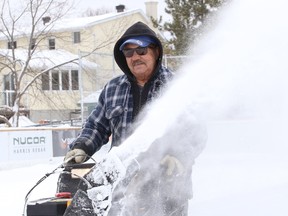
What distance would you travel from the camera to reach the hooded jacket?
11.3 feet

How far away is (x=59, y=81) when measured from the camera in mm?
26562

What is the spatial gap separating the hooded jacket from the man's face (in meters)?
0.03

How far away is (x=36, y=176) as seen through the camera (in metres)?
12.9

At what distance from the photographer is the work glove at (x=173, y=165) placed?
116 inches

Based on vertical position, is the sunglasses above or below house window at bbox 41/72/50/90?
above

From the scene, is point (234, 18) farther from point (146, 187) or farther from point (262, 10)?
point (146, 187)

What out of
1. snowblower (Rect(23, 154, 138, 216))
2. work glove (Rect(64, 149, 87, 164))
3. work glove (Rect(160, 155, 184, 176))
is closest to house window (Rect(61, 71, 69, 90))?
work glove (Rect(64, 149, 87, 164))

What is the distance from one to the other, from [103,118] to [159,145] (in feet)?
2.19

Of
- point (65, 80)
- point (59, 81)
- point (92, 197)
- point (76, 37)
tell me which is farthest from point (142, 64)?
point (76, 37)

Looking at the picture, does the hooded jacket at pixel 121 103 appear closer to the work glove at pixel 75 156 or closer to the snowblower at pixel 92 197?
the work glove at pixel 75 156

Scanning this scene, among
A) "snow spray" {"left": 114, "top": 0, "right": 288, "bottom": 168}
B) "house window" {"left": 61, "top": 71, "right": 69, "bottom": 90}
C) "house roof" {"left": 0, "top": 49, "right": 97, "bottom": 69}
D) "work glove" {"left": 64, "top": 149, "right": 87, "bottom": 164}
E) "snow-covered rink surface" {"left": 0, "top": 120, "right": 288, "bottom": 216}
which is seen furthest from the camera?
"house window" {"left": 61, "top": 71, "right": 69, "bottom": 90}

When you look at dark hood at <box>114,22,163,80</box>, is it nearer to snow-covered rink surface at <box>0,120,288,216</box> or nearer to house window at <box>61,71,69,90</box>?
snow-covered rink surface at <box>0,120,288,216</box>

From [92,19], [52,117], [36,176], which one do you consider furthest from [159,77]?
[92,19]

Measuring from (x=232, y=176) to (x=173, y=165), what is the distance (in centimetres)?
898
